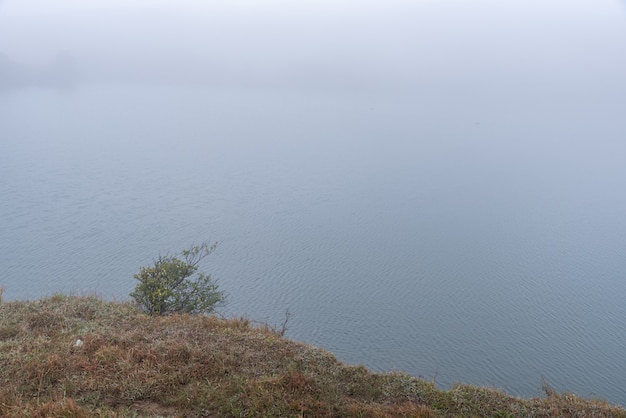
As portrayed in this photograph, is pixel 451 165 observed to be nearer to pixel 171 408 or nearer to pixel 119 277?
pixel 119 277

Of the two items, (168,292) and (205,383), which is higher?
(205,383)

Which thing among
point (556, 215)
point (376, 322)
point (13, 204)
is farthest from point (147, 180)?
point (556, 215)

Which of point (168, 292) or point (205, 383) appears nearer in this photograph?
point (205, 383)

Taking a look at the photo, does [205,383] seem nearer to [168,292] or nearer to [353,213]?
[168,292]

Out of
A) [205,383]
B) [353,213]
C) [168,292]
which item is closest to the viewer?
[205,383]

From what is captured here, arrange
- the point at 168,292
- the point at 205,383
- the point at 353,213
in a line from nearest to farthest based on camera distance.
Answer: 1. the point at 205,383
2. the point at 168,292
3. the point at 353,213

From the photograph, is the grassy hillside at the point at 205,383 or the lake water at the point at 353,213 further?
the lake water at the point at 353,213

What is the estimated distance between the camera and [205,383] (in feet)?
15.1

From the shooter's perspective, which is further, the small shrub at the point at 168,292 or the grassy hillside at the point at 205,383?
the small shrub at the point at 168,292

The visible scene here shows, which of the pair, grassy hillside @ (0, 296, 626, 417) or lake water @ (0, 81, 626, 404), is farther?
lake water @ (0, 81, 626, 404)

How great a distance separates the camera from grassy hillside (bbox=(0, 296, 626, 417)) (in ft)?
14.0

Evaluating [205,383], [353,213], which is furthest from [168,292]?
[353,213]

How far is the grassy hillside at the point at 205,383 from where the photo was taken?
427 cm

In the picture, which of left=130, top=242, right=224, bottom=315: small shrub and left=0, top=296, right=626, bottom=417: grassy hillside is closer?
left=0, top=296, right=626, bottom=417: grassy hillside
